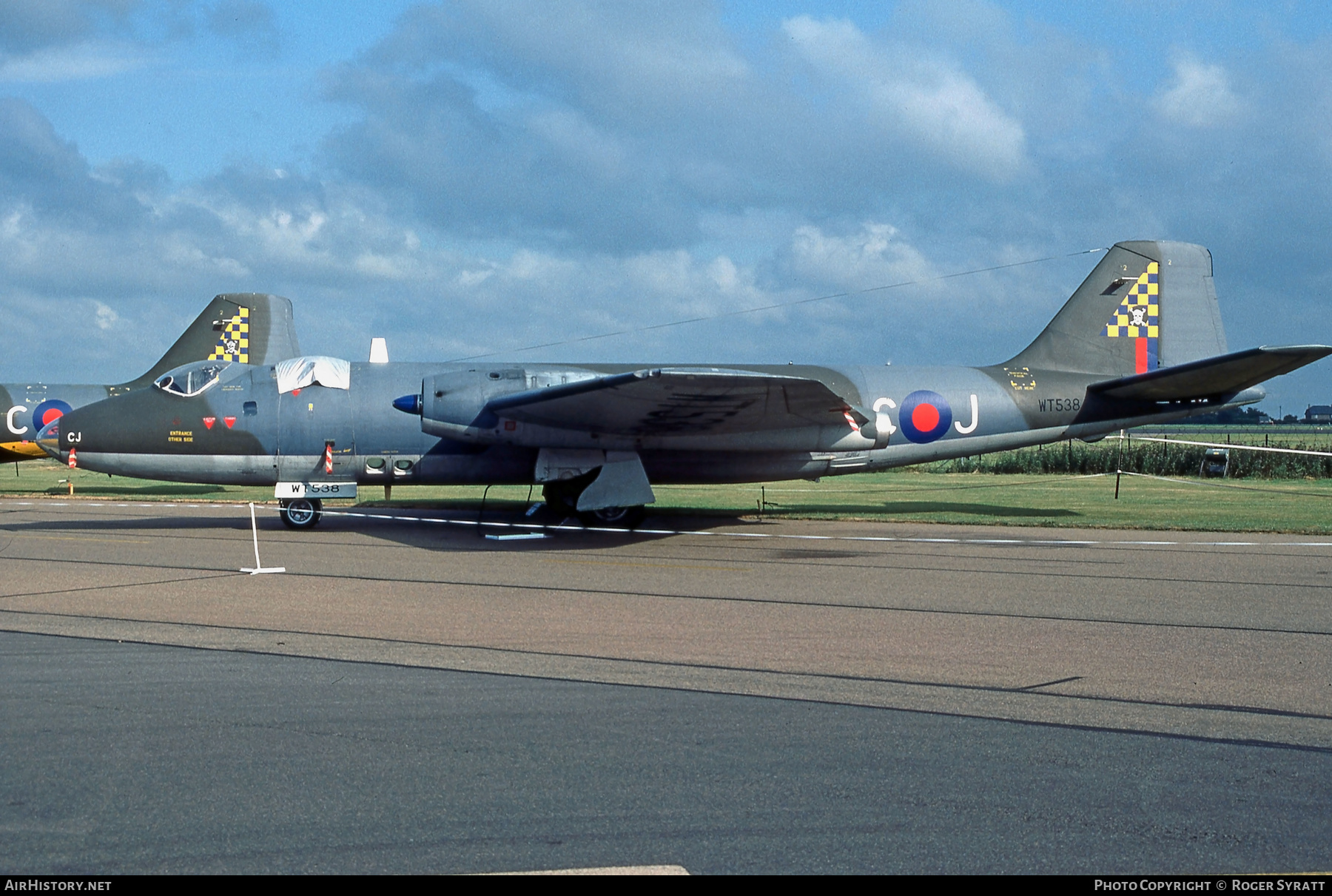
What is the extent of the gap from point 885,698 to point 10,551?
13.6 meters

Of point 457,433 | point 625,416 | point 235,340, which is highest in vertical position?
point 235,340

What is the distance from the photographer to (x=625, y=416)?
16.7 metres

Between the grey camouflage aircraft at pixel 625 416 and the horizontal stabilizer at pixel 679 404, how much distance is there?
0.06 meters

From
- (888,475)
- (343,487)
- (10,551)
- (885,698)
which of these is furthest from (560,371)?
(888,475)

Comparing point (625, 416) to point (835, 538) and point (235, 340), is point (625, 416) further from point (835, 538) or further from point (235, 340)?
point (235, 340)

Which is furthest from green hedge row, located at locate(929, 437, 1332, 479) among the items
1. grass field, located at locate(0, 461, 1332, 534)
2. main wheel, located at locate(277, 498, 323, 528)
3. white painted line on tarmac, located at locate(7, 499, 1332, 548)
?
main wheel, located at locate(277, 498, 323, 528)

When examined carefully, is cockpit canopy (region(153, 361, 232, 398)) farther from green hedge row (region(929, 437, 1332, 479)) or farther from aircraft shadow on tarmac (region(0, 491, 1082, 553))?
green hedge row (region(929, 437, 1332, 479))

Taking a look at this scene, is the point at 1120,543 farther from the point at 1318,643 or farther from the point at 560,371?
the point at 560,371

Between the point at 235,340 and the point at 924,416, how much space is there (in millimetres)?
18933

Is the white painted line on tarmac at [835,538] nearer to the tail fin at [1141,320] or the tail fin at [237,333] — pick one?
the tail fin at [1141,320]

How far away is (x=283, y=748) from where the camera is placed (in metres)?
5.40

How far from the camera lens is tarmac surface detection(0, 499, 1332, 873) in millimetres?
4188

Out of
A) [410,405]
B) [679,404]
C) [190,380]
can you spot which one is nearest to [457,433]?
[410,405]

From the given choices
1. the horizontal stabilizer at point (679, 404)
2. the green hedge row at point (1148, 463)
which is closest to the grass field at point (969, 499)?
the green hedge row at point (1148, 463)
